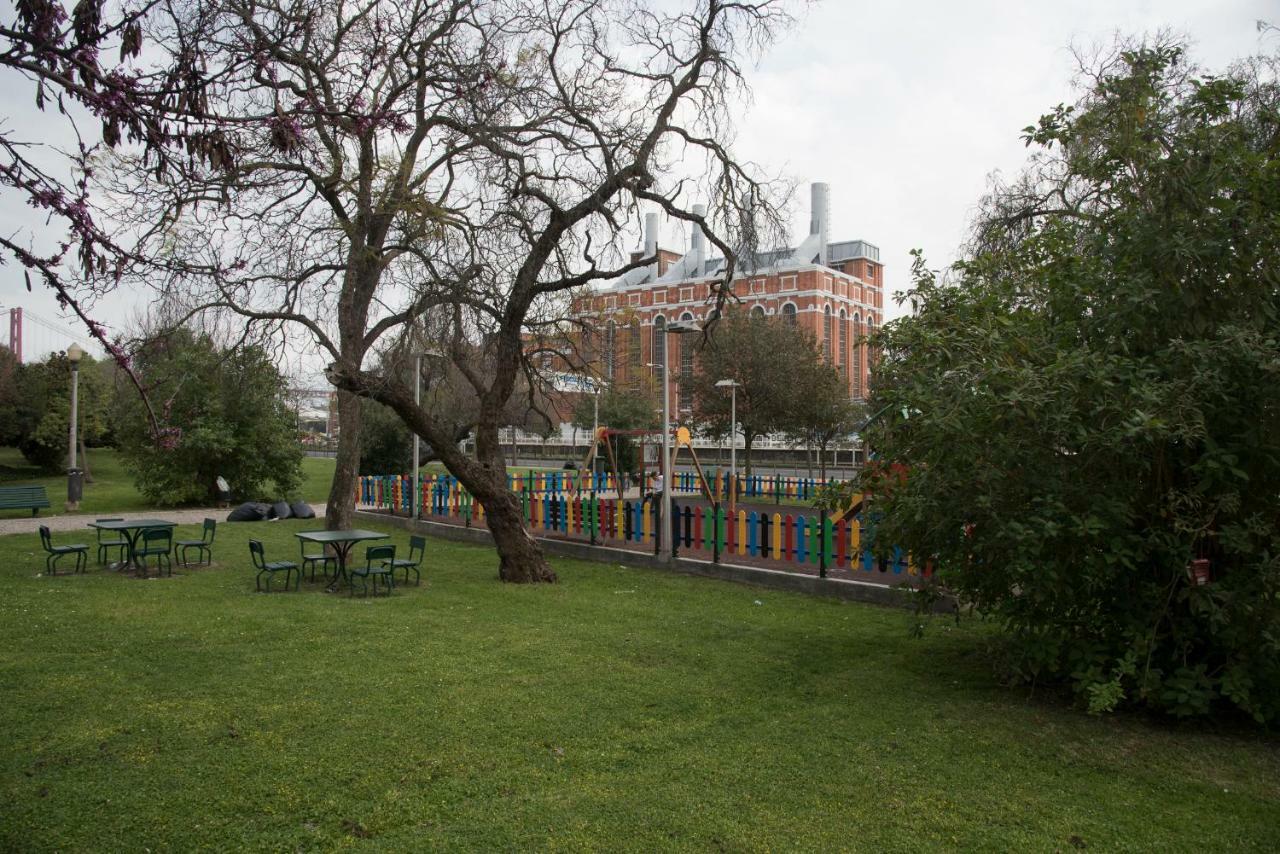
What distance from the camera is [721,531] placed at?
15.0 meters

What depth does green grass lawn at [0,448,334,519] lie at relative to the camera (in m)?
25.8

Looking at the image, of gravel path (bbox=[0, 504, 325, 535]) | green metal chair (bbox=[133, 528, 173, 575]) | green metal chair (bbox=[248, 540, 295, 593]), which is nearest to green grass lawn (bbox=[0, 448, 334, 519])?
gravel path (bbox=[0, 504, 325, 535])

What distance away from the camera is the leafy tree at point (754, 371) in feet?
110

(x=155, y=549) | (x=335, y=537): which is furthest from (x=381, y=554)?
(x=155, y=549)

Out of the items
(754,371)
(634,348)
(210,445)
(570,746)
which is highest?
(634,348)

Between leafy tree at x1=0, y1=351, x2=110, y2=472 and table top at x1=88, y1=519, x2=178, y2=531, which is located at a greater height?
leafy tree at x1=0, y1=351, x2=110, y2=472

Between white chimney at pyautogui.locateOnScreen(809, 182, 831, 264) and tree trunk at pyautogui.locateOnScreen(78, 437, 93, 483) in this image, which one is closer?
tree trunk at pyautogui.locateOnScreen(78, 437, 93, 483)

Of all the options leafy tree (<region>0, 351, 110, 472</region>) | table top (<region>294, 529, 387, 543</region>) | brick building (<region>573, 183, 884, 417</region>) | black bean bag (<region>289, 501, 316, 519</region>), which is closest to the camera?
table top (<region>294, 529, 387, 543</region>)

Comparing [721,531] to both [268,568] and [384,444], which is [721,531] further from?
[384,444]

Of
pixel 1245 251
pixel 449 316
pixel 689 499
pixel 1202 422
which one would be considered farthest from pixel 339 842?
pixel 689 499

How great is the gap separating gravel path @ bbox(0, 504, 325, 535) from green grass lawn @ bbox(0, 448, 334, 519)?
106 cm

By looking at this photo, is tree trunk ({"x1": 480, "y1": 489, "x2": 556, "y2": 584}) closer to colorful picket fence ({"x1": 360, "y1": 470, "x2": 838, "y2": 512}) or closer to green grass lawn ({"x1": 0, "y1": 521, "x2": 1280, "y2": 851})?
green grass lawn ({"x1": 0, "y1": 521, "x2": 1280, "y2": 851})

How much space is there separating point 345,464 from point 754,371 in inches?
776

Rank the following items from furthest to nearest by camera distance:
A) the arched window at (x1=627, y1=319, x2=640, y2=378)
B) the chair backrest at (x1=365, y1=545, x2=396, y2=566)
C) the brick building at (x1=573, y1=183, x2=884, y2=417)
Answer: the brick building at (x1=573, y1=183, x2=884, y2=417) < the arched window at (x1=627, y1=319, x2=640, y2=378) < the chair backrest at (x1=365, y1=545, x2=396, y2=566)
